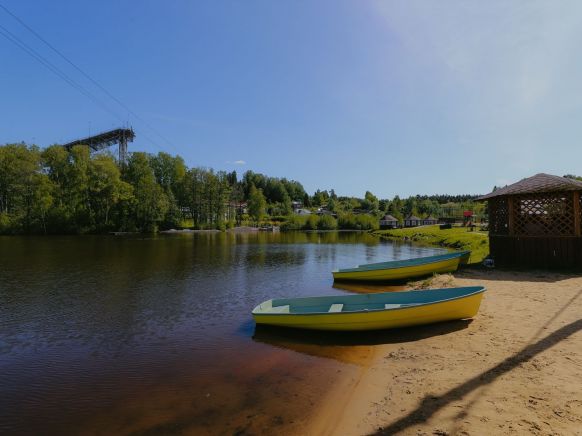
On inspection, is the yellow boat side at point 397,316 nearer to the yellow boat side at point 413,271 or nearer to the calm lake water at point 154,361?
the calm lake water at point 154,361

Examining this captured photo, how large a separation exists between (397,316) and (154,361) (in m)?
8.15

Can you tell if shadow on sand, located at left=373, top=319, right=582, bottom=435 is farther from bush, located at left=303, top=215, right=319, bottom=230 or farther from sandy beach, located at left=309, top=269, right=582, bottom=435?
bush, located at left=303, top=215, right=319, bottom=230

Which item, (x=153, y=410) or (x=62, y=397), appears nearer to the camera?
(x=153, y=410)

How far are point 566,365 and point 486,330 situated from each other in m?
3.27

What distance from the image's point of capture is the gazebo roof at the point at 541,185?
20609 millimetres

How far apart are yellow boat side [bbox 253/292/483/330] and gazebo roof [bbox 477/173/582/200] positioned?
1243 centimetres

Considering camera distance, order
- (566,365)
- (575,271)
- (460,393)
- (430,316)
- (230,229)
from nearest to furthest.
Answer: (460,393) → (566,365) → (430,316) → (575,271) → (230,229)

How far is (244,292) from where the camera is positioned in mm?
22031

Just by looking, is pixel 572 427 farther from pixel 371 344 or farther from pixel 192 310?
pixel 192 310

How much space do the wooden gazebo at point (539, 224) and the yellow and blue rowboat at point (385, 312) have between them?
11856 millimetres

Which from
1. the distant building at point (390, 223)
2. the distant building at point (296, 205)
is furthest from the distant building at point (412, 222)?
the distant building at point (296, 205)

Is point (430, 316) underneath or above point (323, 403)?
above

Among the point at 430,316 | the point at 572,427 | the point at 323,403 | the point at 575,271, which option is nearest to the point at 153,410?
the point at 323,403

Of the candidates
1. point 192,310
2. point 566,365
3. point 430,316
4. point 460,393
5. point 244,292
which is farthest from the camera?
point 244,292
